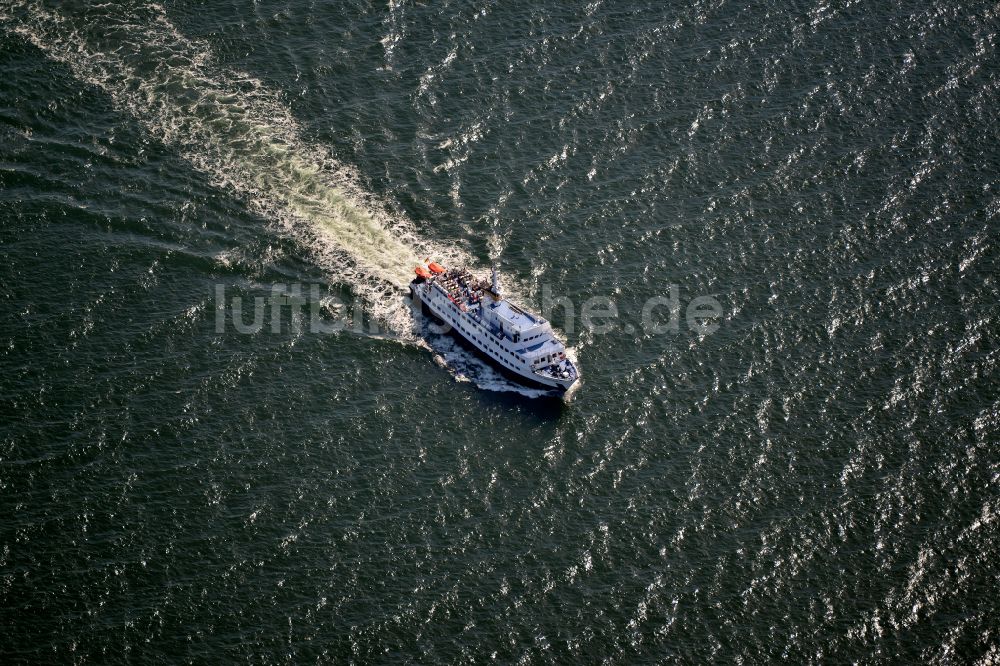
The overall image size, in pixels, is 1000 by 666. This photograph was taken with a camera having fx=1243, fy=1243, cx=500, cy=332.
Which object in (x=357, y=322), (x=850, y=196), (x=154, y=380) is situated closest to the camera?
(x=154, y=380)

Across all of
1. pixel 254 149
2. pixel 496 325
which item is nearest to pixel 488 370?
pixel 496 325

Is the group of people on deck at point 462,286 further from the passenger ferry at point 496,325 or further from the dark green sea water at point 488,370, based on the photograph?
the dark green sea water at point 488,370

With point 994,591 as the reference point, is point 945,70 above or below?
above

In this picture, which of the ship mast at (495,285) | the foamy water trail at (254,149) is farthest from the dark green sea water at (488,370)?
the ship mast at (495,285)

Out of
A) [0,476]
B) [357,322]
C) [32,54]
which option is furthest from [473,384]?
[32,54]

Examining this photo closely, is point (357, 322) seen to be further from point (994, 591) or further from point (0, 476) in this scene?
point (994, 591)

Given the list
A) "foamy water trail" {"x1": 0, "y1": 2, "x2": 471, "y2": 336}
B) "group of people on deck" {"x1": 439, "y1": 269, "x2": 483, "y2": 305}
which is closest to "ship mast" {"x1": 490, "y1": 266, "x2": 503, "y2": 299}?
"group of people on deck" {"x1": 439, "y1": 269, "x2": 483, "y2": 305}
